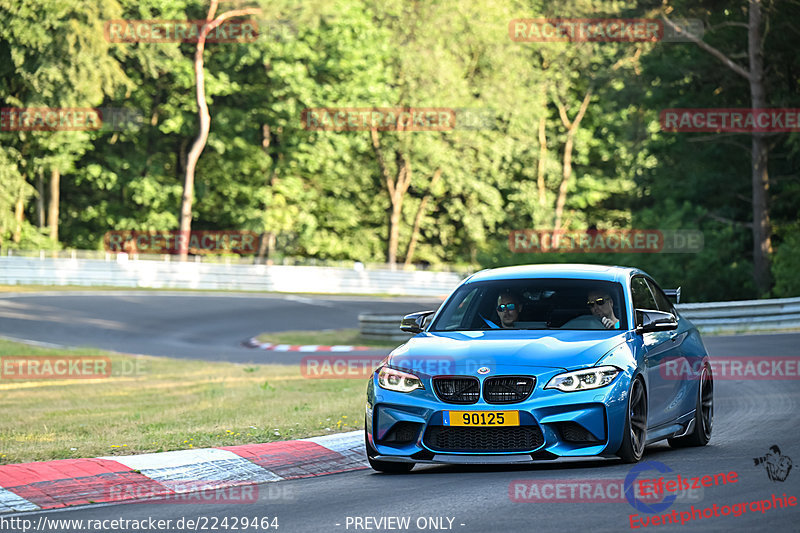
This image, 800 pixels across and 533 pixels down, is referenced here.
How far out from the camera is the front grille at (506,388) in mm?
8508

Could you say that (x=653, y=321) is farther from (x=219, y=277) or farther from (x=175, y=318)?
(x=219, y=277)

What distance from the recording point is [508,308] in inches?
398

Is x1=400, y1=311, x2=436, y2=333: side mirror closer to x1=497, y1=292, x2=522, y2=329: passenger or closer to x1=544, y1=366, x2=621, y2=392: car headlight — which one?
x1=497, y1=292, x2=522, y2=329: passenger

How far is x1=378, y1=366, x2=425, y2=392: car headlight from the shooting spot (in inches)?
346

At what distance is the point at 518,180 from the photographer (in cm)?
7200

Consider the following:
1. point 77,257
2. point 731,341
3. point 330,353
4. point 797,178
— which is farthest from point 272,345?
point 77,257

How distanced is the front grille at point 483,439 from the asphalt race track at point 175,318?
17.2 metres

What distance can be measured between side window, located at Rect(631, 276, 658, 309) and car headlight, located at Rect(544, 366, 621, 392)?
56.9 inches

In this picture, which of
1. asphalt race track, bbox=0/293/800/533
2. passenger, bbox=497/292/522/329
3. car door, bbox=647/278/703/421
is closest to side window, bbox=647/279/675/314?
car door, bbox=647/278/703/421

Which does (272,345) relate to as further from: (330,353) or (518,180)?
(518,180)

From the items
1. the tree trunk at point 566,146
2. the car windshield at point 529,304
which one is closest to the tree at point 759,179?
the car windshield at point 529,304

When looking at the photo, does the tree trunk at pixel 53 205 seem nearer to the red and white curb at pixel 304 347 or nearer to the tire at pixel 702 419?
the red and white curb at pixel 304 347

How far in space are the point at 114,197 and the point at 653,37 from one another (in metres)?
31.2

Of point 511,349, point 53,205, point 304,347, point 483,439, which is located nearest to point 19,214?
point 53,205
